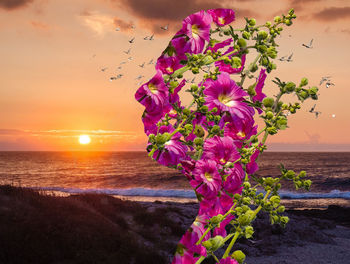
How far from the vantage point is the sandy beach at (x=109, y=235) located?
9.10 meters

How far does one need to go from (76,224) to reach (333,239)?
12659mm

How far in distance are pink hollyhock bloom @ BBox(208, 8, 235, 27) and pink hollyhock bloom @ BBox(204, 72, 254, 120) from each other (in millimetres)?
303

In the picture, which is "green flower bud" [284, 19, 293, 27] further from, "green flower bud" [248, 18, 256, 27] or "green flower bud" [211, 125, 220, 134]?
"green flower bud" [211, 125, 220, 134]

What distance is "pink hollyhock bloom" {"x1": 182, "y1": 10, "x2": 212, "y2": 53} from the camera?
1.48m

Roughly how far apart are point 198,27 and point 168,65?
21cm

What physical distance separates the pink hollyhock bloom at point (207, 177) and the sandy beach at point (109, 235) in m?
8.29

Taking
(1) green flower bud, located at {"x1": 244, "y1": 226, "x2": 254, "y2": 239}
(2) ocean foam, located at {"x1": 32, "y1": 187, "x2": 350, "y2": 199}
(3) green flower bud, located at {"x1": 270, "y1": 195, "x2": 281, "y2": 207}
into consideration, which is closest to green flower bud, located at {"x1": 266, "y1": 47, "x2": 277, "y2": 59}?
(3) green flower bud, located at {"x1": 270, "y1": 195, "x2": 281, "y2": 207}

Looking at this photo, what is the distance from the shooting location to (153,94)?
138cm

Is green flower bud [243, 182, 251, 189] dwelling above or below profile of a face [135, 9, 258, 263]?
below

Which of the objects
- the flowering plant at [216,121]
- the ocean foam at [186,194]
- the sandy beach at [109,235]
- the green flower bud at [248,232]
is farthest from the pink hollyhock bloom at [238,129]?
the ocean foam at [186,194]

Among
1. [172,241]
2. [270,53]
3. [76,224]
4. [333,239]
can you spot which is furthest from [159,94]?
[333,239]

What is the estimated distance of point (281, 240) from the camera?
15609 mm

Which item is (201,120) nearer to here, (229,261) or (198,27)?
(198,27)

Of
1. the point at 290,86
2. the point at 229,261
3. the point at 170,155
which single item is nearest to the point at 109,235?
the point at 229,261
